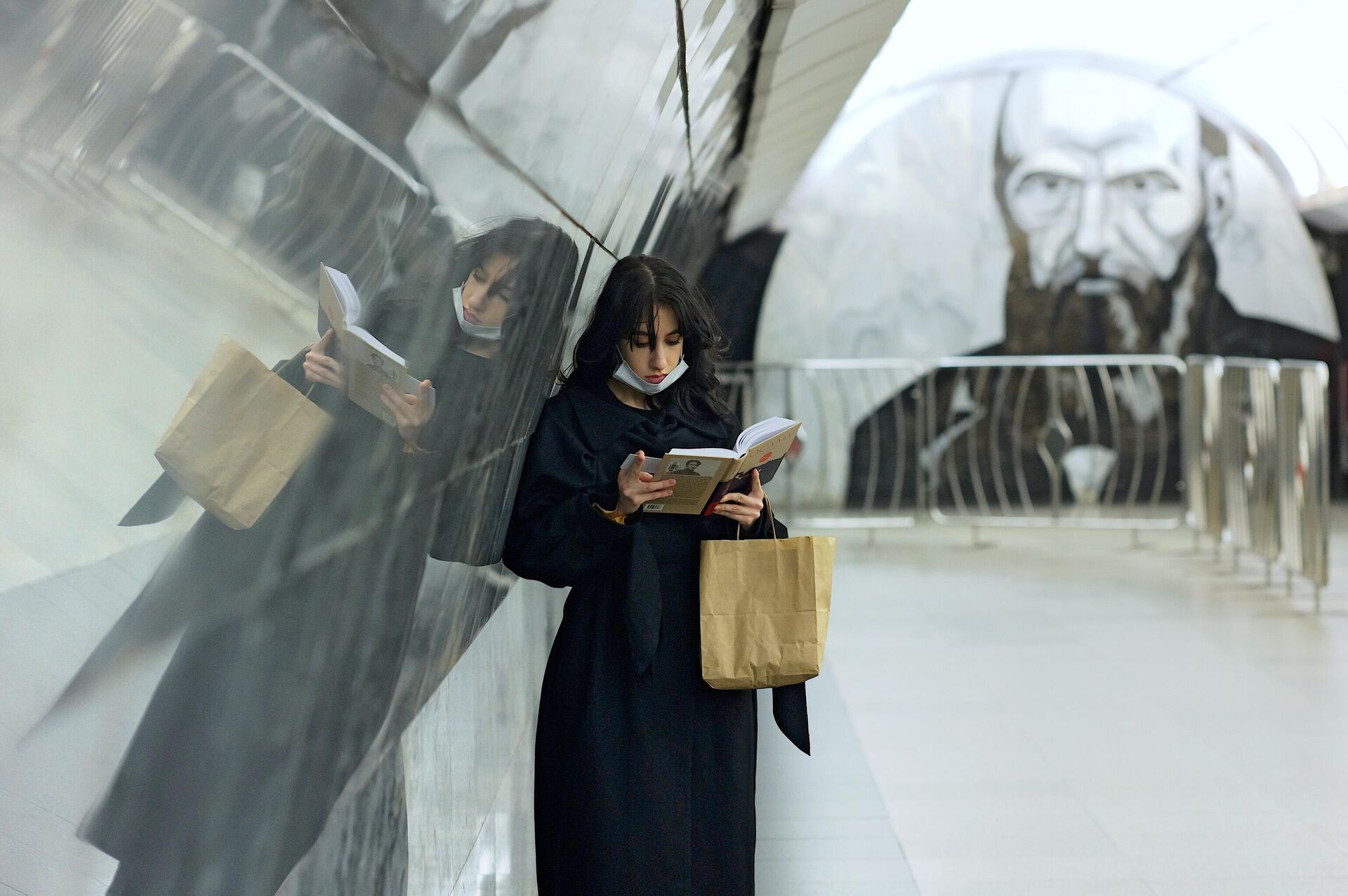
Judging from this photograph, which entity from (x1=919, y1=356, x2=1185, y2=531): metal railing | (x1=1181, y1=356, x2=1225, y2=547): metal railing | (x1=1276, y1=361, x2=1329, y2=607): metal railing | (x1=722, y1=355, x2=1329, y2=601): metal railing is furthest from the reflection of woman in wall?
(x1=919, y1=356, x2=1185, y2=531): metal railing

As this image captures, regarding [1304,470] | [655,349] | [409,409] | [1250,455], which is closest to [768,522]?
[655,349]

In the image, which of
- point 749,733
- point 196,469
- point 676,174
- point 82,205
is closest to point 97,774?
point 196,469

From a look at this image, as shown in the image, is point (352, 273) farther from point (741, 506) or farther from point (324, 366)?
point (741, 506)

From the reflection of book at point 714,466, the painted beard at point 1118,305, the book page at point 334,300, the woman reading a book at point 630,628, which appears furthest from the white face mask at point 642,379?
the painted beard at point 1118,305

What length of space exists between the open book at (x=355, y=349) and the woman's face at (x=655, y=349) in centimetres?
79

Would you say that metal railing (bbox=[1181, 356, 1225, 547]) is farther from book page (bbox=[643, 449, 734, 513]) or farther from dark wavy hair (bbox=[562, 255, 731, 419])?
book page (bbox=[643, 449, 734, 513])

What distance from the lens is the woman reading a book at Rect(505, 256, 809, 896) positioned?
1930 mm

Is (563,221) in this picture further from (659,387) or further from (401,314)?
(401,314)

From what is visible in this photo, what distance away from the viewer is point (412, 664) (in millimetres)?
1633

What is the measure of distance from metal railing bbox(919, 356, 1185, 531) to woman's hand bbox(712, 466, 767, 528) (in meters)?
8.05

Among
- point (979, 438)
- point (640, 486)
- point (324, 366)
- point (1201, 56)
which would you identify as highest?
point (1201, 56)

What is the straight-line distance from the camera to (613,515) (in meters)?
1.94

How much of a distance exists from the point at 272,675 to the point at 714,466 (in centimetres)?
94

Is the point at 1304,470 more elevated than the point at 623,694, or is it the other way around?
the point at 1304,470
